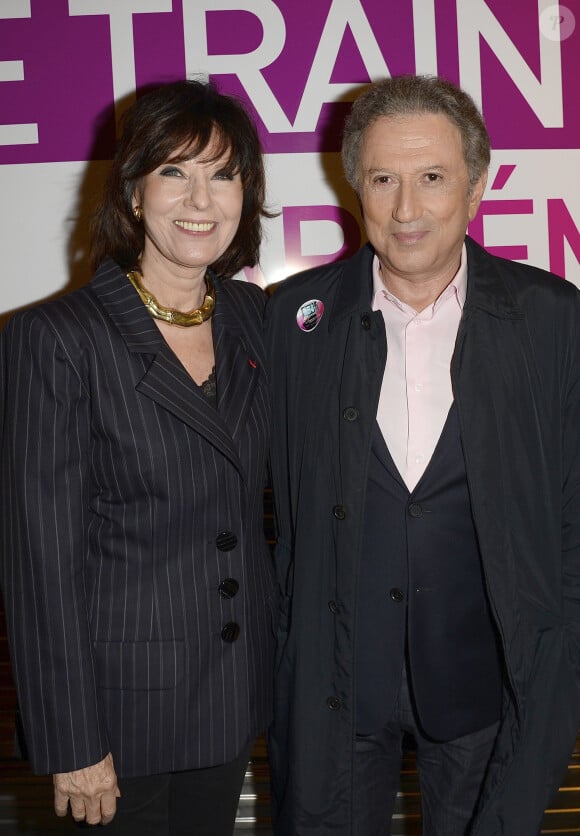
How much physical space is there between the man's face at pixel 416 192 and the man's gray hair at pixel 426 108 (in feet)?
0.06

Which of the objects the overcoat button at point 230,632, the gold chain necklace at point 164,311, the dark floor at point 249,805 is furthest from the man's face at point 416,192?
the dark floor at point 249,805

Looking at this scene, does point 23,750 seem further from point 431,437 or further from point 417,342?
point 417,342

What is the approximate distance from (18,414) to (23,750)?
0.63 meters

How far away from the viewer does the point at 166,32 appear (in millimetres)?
2768

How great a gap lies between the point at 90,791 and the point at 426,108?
145 centimetres

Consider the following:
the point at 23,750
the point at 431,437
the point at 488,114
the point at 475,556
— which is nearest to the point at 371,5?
the point at 488,114

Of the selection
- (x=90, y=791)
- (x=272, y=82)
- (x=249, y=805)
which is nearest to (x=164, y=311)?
(x=90, y=791)

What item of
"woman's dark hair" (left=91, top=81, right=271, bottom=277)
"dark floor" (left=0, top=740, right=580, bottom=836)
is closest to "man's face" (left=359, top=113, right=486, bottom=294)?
"woman's dark hair" (left=91, top=81, right=271, bottom=277)

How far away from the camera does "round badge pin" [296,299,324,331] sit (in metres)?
2.07

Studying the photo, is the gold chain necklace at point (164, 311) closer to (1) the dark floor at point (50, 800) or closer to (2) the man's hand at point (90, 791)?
(2) the man's hand at point (90, 791)

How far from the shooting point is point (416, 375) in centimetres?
193

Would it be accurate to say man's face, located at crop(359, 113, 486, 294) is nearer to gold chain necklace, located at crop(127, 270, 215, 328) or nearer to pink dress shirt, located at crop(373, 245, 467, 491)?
pink dress shirt, located at crop(373, 245, 467, 491)

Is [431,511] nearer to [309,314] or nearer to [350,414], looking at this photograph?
[350,414]

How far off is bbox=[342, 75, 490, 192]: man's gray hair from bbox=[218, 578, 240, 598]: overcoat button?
87cm
